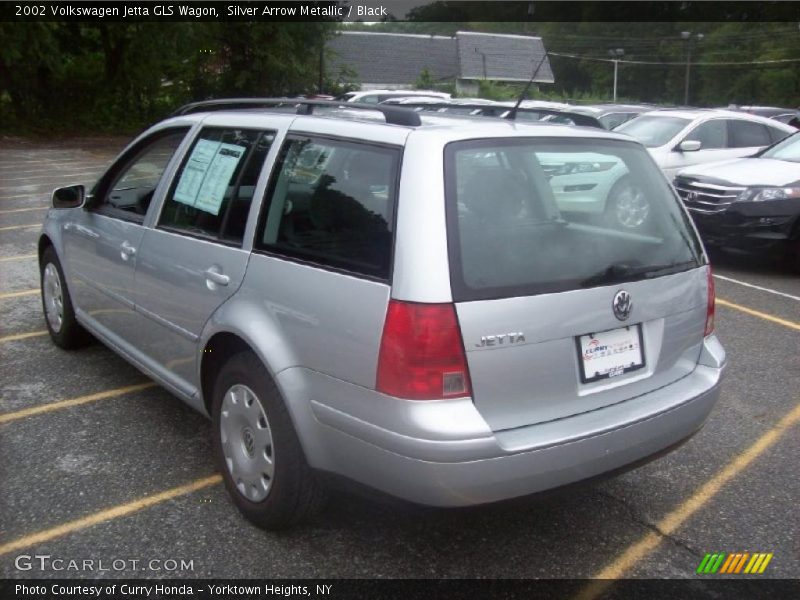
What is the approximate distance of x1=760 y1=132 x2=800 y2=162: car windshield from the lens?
912 centimetres

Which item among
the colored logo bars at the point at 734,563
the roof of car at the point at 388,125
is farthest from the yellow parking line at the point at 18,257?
the colored logo bars at the point at 734,563

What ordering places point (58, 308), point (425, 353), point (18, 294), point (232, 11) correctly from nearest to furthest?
1. point (425, 353)
2. point (58, 308)
3. point (18, 294)
4. point (232, 11)

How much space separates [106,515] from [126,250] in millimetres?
1429

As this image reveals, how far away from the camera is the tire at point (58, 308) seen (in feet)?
16.5

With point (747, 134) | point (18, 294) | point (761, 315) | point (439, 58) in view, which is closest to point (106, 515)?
point (18, 294)

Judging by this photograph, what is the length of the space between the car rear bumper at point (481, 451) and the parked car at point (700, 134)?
28.3 ft

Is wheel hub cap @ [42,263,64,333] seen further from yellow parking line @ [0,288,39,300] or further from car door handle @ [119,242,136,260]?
yellow parking line @ [0,288,39,300]

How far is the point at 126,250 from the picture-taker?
4047 mm

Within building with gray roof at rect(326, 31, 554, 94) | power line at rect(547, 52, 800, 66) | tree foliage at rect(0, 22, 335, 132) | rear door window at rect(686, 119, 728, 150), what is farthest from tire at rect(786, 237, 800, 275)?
building with gray roof at rect(326, 31, 554, 94)


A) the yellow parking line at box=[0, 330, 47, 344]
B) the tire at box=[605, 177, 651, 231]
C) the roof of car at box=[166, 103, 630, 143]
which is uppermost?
the roof of car at box=[166, 103, 630, 143]

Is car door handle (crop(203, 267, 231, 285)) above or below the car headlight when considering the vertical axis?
above

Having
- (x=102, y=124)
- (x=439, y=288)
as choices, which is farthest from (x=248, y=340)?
(x=102, y=124)

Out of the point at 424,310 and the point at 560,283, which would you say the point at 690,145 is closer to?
the point at 560,283

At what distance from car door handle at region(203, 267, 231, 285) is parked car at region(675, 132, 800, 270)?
663 cm
